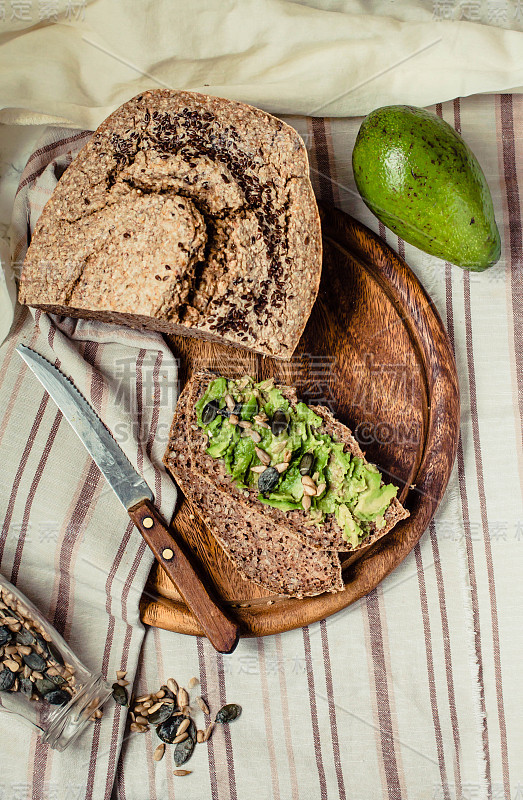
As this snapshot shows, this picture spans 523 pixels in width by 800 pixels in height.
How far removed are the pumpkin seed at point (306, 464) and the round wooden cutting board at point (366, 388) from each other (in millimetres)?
337

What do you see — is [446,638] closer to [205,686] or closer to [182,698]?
[205,686]

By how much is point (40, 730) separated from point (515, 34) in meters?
3.56

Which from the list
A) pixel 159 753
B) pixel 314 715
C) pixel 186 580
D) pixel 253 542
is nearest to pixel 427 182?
pixel 253 542

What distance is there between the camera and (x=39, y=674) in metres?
2.47

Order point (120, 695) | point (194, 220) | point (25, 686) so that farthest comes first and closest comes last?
point (120, 695), point (25, 686), point (194, 220)

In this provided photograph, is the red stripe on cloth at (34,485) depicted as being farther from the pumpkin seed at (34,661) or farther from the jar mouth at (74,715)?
the jar mouth at (74,715)

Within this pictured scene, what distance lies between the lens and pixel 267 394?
8.09 feet

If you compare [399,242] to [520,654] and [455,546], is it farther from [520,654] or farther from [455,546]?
[520,654]

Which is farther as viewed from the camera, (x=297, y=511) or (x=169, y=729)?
(x=169, y=729)

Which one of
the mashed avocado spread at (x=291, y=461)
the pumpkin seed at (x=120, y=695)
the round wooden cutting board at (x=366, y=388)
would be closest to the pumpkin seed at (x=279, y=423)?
the mashed avocado spread at (x=291, y=461)

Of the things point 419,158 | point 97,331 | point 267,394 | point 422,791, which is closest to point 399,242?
point 419,158

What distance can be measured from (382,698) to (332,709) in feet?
0.77

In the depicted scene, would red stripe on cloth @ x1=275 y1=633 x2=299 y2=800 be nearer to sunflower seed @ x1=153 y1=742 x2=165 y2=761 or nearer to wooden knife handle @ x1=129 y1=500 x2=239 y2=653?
wooden knife handle @ x1=129 y1=500 x2=239 y2=653

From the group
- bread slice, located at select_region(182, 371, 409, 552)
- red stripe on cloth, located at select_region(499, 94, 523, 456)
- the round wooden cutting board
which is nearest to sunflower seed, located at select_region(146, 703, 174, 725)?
the round wooden cutting board
